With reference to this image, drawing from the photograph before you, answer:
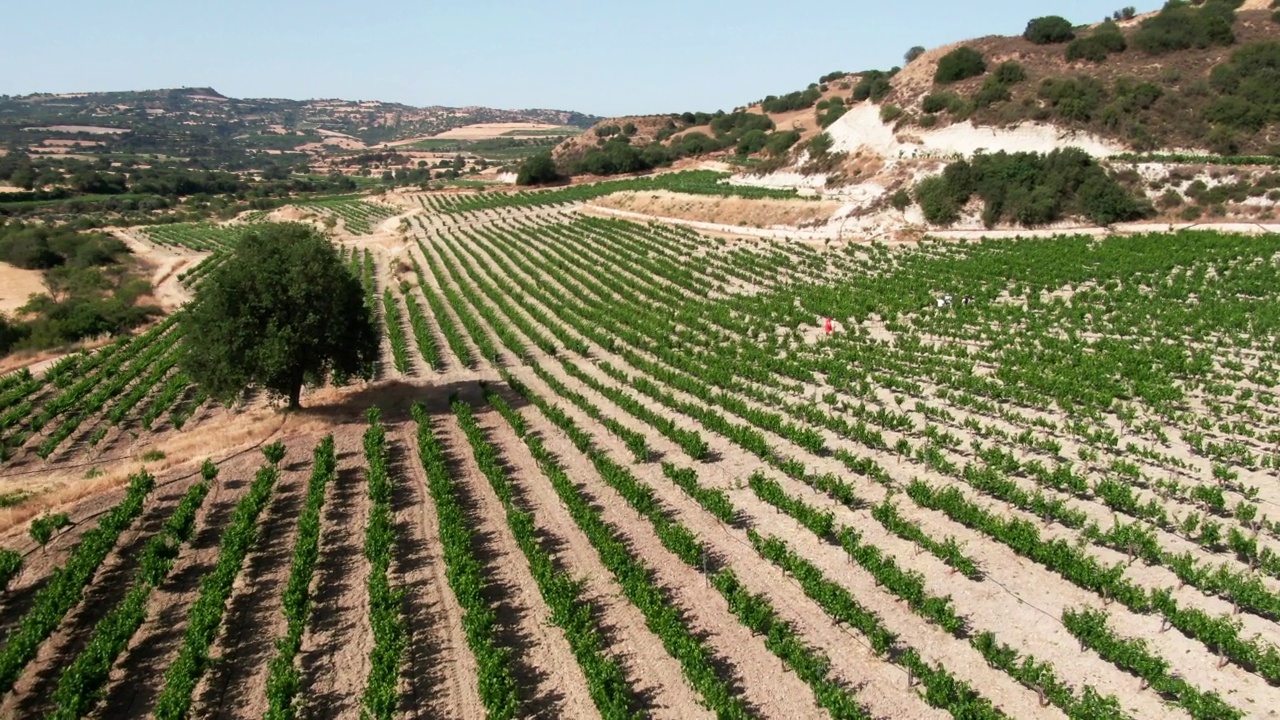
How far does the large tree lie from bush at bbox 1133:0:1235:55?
7736 centimetres

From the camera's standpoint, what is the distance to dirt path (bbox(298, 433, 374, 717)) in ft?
40.8

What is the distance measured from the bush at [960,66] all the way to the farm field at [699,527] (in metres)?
45.8

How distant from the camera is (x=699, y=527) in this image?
17.8m

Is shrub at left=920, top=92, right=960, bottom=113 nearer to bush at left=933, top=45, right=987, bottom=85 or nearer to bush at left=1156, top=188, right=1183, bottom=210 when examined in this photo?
bush at left=933, top=45, right=987, bottom=85

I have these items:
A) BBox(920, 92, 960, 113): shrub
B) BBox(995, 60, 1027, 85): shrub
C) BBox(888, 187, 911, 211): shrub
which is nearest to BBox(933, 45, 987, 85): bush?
BBox(920, 92, 960, 113): shrub

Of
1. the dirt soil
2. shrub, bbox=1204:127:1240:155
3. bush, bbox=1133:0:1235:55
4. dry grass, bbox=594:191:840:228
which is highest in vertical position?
bush, bbox=1133:0:1235:55

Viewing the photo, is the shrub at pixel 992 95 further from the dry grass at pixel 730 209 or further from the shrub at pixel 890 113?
the dry grass at pixel 730 209

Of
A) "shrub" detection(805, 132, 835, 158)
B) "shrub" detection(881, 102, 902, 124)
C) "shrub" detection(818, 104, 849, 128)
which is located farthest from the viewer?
"shrub" detection(818, 104, 849, 128)

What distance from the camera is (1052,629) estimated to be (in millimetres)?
13320

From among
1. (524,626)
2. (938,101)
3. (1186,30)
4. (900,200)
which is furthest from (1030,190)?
(524,626)

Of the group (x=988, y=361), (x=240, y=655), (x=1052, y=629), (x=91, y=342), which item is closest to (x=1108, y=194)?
(x=988, y=361)

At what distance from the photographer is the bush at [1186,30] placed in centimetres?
6525

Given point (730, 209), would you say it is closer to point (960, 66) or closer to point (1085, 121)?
point (960, 66)

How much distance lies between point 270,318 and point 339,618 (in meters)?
13.5
